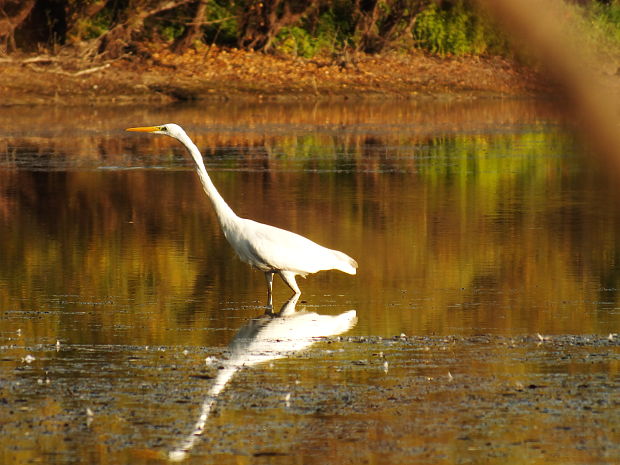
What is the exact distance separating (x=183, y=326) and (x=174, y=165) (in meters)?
13.4

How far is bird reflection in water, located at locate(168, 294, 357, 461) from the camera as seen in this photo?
796 cm

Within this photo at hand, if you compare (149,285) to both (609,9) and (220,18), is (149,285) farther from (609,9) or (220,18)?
(220,18)

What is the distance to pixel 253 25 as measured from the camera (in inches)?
1617

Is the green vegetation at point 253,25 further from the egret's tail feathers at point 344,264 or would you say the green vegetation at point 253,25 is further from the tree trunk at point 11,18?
the egret's tail feathers at point 344,264

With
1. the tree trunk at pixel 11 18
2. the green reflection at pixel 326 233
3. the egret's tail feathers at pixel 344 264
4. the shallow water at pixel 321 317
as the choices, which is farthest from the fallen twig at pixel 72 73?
the egret's tail feathers at pixel 344 264

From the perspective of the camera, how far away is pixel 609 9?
7238 millimetres

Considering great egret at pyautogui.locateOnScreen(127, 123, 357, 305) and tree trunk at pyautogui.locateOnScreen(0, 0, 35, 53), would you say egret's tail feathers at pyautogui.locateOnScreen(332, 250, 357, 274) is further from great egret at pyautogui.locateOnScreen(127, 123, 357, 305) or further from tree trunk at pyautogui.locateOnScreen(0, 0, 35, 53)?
tree trunk at pyautogui.locateOnScreen(0, 0, 35, 53)

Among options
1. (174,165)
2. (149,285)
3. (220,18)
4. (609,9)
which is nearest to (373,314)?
(149,285)

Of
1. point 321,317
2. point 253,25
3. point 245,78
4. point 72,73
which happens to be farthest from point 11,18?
point 321,317

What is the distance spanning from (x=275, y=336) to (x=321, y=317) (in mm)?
730

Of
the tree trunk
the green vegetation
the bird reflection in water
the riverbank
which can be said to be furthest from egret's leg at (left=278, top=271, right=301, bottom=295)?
the tree trunk

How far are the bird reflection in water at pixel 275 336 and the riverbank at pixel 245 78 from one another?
2327 cm

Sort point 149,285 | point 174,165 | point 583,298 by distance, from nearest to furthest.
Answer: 1. point 583,298
2. point 149,285
3. point 174,165

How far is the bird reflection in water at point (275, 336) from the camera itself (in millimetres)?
7961
